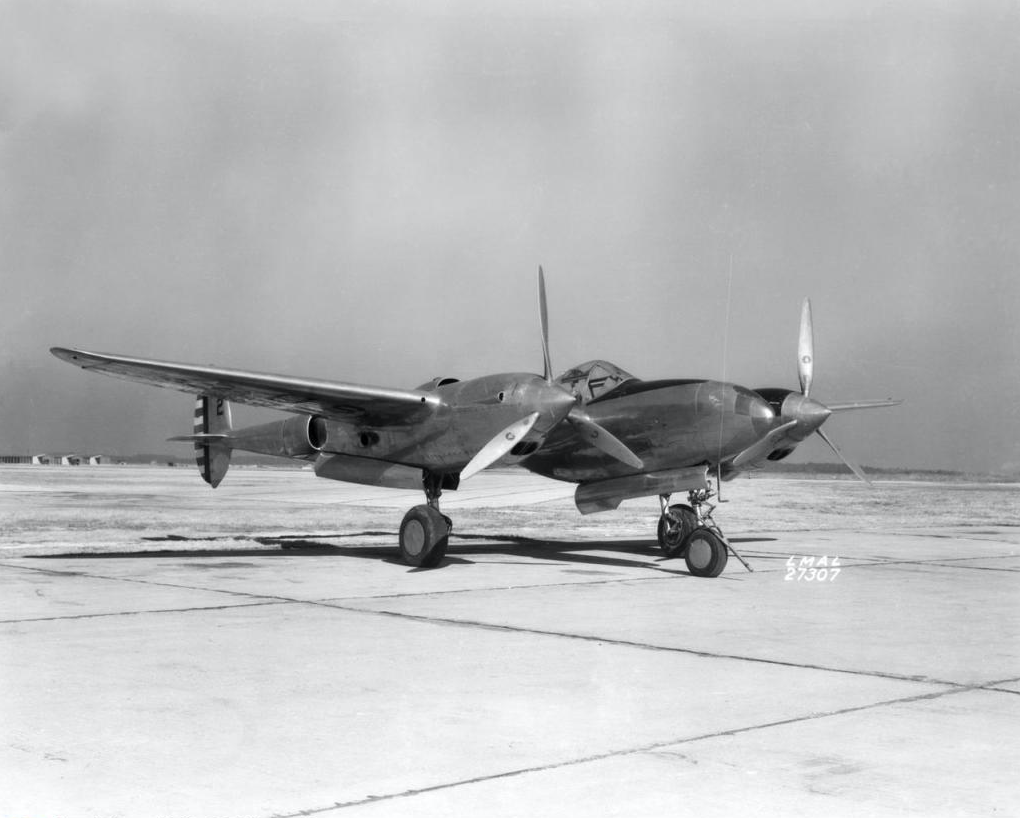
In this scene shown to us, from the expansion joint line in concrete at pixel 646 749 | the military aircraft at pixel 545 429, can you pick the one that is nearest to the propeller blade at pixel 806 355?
the military aircraft at pixel 545 429

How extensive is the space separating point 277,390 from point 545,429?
12.7 feet

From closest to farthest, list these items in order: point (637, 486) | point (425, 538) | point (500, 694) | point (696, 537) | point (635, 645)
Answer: point (500, 694) < point (635, 645) < point (696, 537) < point (425, 538) < point (637, 486)

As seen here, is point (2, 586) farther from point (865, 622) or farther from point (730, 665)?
point (865, 622)

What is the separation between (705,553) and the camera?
1475 centimetres

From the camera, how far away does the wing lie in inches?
555

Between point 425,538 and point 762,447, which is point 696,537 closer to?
point 762,447

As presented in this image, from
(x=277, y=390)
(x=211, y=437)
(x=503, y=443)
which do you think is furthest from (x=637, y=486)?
(x=211, y=437)

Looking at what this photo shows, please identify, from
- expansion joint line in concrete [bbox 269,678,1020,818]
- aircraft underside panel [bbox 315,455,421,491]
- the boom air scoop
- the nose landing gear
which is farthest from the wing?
expansion joint line in concrete [bbox 269,678,1020,818]

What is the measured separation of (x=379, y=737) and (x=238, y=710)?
42.4 inches

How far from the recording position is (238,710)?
21.0 feet

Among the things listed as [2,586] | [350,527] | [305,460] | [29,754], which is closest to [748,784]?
[29,754]

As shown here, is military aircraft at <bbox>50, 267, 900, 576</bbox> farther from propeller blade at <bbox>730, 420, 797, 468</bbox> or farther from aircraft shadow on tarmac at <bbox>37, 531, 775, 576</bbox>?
aircraft shadow on tarmac at <bbox>37, 531, 775, 576</bbox>

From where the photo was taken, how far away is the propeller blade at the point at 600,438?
51.9ft

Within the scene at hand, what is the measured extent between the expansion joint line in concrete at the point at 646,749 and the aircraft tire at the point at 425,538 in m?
9.13
